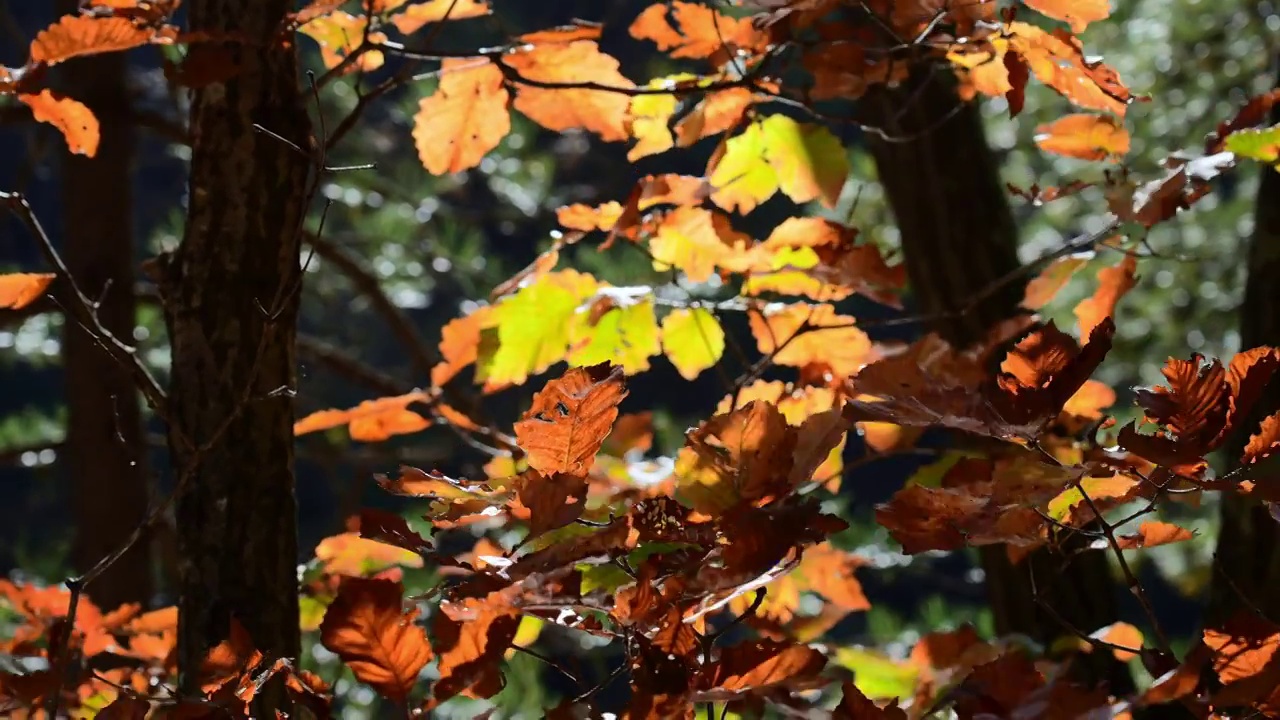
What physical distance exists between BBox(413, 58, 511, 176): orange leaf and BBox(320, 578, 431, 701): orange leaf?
0.43 metres

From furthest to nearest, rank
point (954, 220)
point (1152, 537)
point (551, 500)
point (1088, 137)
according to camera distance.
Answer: point (954, 220) < point (1088, 137) < point (1152, 537) < point (551, 500)

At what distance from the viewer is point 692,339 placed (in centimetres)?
99

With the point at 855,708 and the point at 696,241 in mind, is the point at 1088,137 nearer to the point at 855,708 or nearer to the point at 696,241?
the point at 696,241

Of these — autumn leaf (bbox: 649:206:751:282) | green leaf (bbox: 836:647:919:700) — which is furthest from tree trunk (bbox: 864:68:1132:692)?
autumn leaf (bbox: 649:206:751:282)

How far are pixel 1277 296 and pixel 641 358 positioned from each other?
0.62 m

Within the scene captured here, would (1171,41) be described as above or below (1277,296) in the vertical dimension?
above

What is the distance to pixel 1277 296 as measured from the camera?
3.32 feet

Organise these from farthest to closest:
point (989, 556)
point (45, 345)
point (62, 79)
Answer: point (45, 345) < point (62, 79) < point (989, 556)

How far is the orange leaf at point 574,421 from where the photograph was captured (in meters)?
0.48

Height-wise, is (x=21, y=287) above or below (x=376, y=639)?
above

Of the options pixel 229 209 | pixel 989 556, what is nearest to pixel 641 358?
pixel 229 209

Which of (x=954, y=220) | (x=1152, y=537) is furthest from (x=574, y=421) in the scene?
(x=954, y=220)

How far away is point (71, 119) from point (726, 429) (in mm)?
514

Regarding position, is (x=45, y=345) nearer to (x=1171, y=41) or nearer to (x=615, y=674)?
(x=615, y=674)
